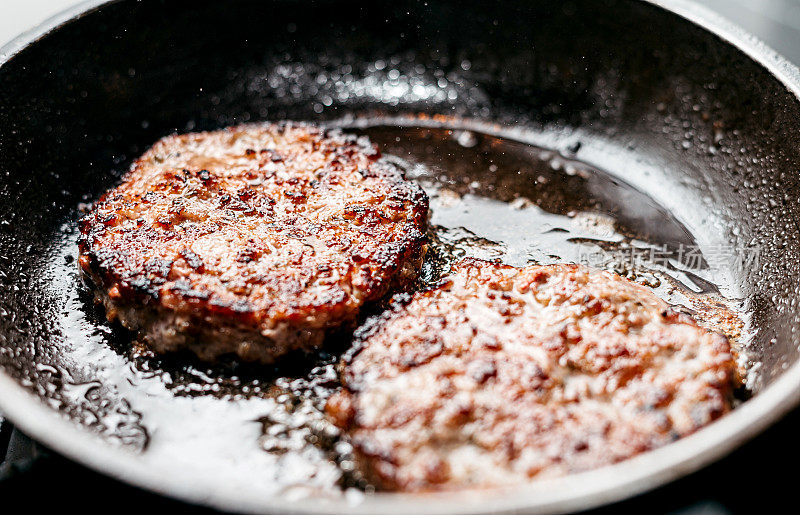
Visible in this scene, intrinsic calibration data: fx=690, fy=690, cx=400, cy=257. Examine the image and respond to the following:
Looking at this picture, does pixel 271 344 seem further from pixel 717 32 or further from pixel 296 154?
pixel 717 32

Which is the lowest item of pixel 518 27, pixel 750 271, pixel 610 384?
pixel 610 384

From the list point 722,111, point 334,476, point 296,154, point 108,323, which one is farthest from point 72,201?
point 722,111

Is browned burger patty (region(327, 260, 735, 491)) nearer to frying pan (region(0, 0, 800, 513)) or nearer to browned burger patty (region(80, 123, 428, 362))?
browned burger patty (region(80, 123, 428, 362))

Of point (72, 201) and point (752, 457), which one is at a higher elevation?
point (72, 201)

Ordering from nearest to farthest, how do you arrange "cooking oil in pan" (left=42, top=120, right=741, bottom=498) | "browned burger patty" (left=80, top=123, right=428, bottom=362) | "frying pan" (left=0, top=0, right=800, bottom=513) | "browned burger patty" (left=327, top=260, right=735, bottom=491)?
"browned burger patty" (left=327, top=260, right=735, bottom=491), "cooking oil in pan" (left=42, top=120, right=741, bottom=498), "browned burger patty" (left=80, top=123, right=428, bottom=362), "frying pan" (left=0, top=0, right=800, bottom=513)

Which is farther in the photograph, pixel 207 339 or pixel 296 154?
pixel 296 154

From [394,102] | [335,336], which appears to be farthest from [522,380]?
[394,102]

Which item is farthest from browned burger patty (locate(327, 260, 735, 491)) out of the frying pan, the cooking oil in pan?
the frying pan
